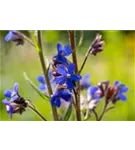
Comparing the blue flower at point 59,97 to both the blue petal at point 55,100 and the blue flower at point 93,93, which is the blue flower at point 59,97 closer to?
the blue petal at point 55,100

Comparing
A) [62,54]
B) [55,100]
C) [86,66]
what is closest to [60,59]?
[62,54]

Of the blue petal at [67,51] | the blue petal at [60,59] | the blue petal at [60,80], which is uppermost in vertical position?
the blue petal at [67,51]

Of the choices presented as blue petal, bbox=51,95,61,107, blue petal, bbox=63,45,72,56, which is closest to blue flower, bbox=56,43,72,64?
blue petal, bbox=63,45,72,56

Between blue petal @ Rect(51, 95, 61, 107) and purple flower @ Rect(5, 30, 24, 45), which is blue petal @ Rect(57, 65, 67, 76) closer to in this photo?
blue petal @ Rect(51, 95, 61, 107)

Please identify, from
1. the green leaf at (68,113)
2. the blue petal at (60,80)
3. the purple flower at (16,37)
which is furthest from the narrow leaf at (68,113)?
the purple flower at (16,37)
